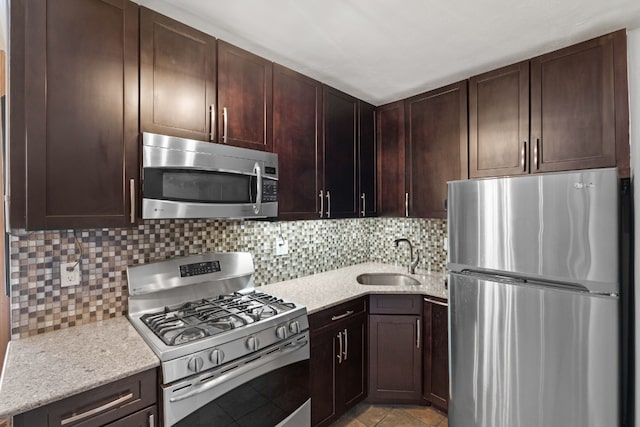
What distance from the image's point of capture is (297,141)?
6.99ft

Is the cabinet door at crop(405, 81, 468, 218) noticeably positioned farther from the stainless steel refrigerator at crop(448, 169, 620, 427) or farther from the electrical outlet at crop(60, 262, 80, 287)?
the electrical outlet at crop(60, 262, 80, 287)

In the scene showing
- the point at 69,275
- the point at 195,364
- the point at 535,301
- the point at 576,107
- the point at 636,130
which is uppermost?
the point at 576,107

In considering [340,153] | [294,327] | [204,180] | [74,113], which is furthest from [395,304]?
[74,113]

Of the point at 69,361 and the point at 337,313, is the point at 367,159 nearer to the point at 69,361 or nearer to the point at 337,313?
the point at 337,313

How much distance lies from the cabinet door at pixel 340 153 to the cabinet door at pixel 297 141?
0.29 ft

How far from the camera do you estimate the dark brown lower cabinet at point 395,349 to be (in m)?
2.27

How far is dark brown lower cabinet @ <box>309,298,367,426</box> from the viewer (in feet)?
6.35

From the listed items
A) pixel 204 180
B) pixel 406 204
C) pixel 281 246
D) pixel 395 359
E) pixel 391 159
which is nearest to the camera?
pixel 204 180

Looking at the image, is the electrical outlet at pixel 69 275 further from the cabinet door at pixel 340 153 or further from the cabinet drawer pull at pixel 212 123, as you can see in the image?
the cabinet door at pixel 340 153

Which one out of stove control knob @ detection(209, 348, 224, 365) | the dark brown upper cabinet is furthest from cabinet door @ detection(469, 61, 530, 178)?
the dark brown upper cabinet

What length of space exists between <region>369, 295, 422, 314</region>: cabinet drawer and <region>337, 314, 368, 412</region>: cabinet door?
0.39ft

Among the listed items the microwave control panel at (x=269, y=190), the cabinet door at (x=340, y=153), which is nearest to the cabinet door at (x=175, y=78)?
the microwave control panel at (x=269, y=190)

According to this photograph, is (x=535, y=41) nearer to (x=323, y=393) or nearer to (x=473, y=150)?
(x=473, y=150)

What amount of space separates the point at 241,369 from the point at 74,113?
1.31 metres
